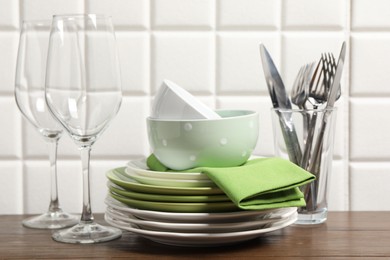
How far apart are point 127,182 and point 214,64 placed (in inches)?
17.5

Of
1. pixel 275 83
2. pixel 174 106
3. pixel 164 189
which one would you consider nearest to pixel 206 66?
pixel 275 83

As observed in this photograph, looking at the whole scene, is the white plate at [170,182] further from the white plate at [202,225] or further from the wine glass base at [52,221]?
the wine glass base at [52,221]

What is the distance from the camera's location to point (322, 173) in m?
1.14

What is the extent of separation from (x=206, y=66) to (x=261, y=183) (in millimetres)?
470

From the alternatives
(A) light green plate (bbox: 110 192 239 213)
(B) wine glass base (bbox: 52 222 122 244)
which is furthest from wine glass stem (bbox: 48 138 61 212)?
(A) light green plate (bbox: 110 192 239 213)

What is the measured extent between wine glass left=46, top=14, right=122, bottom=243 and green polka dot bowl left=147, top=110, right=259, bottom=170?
0.09 metres

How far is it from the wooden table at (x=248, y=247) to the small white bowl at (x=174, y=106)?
18 cm

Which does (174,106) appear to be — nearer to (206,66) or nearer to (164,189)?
(164,189)

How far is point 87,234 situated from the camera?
3.32 ft

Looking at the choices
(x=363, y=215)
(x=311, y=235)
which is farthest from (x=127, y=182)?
(x=363, y=215)

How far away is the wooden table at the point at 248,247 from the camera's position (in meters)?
0.93

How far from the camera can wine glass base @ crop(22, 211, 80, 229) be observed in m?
1.13

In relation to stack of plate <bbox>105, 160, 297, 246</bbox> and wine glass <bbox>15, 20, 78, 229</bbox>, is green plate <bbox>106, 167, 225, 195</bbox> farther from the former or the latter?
wine glass <bbox>15, 20, 78, 229</bbox>

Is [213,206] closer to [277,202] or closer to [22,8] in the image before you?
[277,202]
